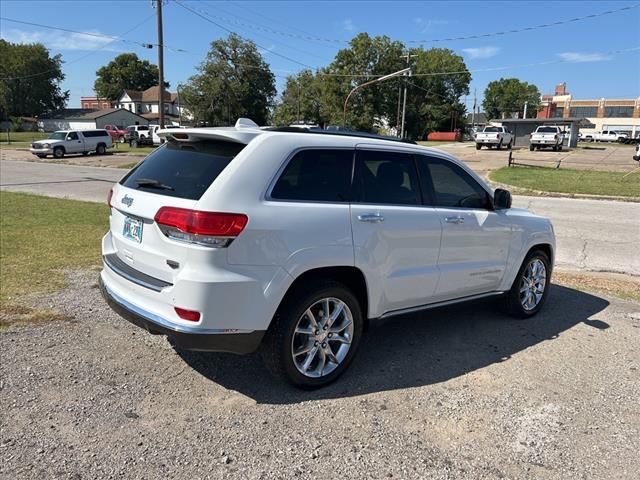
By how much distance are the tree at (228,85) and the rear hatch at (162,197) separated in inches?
3073

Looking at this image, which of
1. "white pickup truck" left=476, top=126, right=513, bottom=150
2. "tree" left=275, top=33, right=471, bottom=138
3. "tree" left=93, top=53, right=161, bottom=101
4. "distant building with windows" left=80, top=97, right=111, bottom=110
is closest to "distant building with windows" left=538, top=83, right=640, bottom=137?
"tree" left=275, top=33, right=471, bottom=138

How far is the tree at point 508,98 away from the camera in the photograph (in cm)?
11819

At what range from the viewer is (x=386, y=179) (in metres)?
4.03

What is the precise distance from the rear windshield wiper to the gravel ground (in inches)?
54.8

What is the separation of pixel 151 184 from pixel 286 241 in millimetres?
1084

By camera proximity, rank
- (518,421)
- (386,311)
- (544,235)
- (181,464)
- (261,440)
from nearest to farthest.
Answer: (181,464) → (261,440) → (518,421) → (386,311) → (544,235)

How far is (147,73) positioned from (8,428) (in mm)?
142339

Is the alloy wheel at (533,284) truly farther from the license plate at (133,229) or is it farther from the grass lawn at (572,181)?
the grass lawn at (572,181)

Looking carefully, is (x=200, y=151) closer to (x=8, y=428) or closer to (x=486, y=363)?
(x=8, y=428)

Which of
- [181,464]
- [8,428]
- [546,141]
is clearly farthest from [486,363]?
[546,141]

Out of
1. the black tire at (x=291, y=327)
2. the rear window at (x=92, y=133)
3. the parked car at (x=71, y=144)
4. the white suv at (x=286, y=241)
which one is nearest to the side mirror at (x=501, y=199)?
the white suv at (x=286, y=241)

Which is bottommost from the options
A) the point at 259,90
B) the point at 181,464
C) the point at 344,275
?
the point at 181,464

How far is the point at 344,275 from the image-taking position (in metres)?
3.74

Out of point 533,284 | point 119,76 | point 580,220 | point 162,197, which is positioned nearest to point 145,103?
point 119,76
